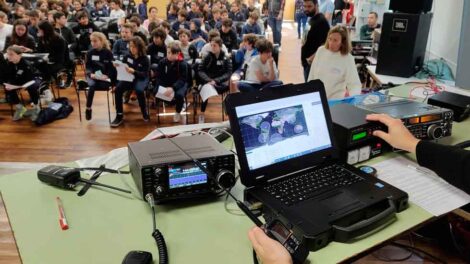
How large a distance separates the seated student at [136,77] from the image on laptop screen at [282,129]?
12.1 feet

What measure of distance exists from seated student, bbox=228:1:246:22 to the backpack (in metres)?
6.38

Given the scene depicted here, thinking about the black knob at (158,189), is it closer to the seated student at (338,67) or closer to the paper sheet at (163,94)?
the seated student at (338,67)

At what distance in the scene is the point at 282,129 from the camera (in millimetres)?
1436

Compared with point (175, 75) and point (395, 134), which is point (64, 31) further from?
point (395, 134)

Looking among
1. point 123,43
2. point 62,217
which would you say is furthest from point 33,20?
point 62,217

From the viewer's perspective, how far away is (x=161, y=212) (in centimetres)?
138

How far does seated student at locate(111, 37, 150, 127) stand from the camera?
16.2ft

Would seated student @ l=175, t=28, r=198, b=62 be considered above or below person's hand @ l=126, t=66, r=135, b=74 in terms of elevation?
above

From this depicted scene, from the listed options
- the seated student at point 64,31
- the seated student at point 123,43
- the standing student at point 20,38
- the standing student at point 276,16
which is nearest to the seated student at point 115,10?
the seated student at point 64,31

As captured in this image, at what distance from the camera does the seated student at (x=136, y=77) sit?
4930 mm

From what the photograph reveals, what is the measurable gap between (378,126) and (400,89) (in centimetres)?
146

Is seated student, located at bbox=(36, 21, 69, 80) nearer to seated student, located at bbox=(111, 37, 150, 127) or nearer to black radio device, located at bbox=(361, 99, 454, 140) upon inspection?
seated student, located at bbox=(111, 37, 150, 127)

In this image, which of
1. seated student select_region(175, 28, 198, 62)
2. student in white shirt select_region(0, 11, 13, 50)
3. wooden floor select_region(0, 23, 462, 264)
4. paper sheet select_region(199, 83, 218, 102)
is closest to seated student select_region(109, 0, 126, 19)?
student in white shirt select_region(0, 11, 13, 50)

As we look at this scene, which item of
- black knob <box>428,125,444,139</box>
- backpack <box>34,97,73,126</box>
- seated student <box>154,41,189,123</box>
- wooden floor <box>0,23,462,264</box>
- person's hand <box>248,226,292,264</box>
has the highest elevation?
black knob <box>428,125,444,139</box>
